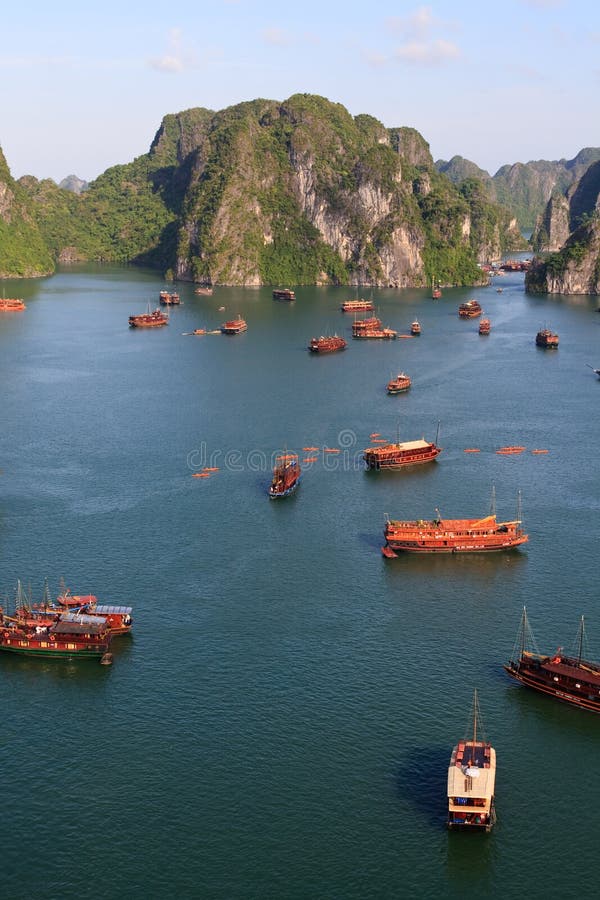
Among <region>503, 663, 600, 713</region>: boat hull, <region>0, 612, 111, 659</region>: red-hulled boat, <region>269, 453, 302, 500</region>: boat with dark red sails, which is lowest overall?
<region>503, 663, 600, 713</region>: boat hull

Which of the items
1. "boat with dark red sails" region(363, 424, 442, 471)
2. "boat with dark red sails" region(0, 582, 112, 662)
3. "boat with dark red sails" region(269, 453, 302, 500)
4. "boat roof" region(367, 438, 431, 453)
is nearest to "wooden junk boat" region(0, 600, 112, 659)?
"boat with dark red sails" region(0, 582, 112, 662)

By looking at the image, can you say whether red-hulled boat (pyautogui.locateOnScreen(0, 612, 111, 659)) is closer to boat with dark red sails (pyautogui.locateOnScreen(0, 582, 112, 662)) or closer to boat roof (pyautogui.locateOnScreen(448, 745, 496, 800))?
boat with dark red sails (pyautogui.locateOnScreen(0, 582, 112, 662))

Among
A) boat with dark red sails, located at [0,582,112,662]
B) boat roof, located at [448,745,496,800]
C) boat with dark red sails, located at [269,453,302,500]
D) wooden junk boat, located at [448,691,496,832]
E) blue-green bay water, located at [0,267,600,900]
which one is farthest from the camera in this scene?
boat with dark red sails, located at [269,453,302,500]

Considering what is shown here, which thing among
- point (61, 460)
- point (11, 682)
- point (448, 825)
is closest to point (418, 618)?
point (448, 825)

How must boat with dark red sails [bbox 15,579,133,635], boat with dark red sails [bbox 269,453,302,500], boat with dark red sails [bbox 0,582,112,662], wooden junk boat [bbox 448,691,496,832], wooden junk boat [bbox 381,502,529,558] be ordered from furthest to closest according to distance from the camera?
1. boat with dark red sails [bbox 269,453,302,500]
2. wooden junk boat [bbox 381,502,529,558]
3. boat with dark red sails [bbox 15,579,133,635]
4. boat with dark red sails [bbox 0,582,112,662]
5. wooden junk boat [bbox 448,691,496,832]

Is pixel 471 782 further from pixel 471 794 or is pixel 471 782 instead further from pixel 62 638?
pixel 62 638

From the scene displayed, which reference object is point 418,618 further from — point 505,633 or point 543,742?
point 543,742

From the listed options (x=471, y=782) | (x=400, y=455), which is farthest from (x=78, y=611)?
(x=400, y=455)

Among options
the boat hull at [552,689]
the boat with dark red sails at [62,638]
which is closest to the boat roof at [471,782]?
the boat hull at [552,689]
